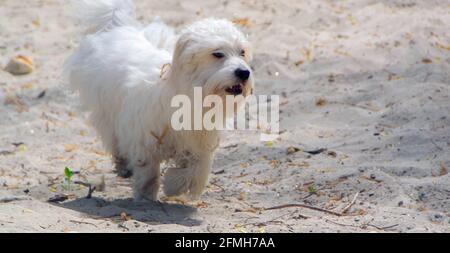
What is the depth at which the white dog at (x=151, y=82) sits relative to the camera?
19.5 ft

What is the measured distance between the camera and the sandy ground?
5.81m

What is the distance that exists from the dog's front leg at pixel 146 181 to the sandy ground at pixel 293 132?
0.10 m

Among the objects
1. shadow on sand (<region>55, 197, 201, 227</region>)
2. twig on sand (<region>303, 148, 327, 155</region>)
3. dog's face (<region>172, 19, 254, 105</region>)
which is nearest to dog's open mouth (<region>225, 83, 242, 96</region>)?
dog's face (<region>172, 19, 254, 105</region>)

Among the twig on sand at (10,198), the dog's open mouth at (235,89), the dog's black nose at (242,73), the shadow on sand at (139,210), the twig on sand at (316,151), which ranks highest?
the dog's black nose at (242,73)

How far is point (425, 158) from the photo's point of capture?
264 inches

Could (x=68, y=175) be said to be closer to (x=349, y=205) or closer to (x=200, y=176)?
(x=200, y=176)

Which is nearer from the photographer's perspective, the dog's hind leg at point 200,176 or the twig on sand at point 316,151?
the dog's hind leg at point 200,176

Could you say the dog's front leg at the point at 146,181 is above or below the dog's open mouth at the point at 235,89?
below

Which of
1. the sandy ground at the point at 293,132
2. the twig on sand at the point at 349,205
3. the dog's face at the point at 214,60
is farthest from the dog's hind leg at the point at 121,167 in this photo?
the twig on sand at the point at 349,205

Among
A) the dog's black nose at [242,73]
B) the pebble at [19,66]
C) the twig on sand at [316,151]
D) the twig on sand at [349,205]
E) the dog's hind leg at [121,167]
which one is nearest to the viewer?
the dog's black nose at [242,73]

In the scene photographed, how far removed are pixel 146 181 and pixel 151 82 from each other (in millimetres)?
717

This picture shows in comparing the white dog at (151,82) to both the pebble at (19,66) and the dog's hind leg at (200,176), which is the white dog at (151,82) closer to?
the dog's hind leg at (200,176)

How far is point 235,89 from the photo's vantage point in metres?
5.84

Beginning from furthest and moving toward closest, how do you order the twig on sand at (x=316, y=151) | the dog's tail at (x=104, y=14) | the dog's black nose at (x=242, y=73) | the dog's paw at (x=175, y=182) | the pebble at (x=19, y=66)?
the pebble at (x=19, y=66) < the dog's tail at (x=104, y=14) < the twig on sand at (x=316, y=151) < the dog's paw at (x=175, y=182) < the dog's black nose at (x=242, y=73)
